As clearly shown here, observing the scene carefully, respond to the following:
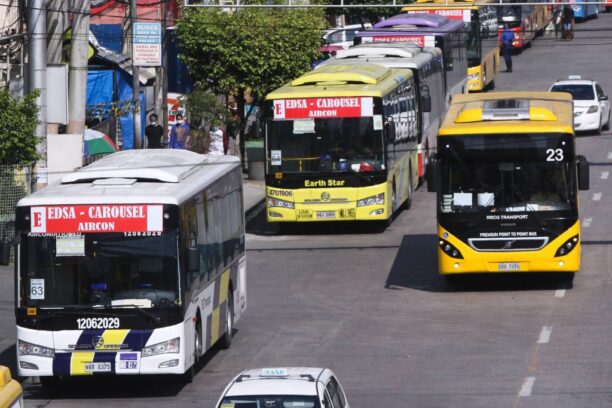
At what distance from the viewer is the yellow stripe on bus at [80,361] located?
18.0 metres

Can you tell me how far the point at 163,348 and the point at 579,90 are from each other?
92.4ft

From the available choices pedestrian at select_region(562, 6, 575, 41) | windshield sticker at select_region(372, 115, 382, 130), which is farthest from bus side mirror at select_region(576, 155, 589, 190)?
pedestrian at select_region(562, 6, 575, 41)

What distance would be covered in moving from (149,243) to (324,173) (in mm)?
12865

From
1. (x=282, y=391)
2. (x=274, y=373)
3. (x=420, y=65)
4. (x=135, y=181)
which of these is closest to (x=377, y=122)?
(x=420, y=65)

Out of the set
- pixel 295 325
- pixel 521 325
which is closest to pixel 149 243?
pixel 295 325

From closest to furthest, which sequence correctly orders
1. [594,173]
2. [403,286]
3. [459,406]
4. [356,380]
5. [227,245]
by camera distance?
[459,406] → [356,380] → [227,245] → [403,286] → [594,173]

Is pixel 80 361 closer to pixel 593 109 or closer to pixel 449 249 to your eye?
pixel 449 249

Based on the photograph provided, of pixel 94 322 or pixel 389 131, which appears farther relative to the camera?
pixel 389 131

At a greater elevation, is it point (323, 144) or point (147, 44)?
point (147, 44)

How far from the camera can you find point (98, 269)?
1809 centimetres

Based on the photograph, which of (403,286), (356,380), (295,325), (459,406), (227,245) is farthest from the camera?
(403,286)

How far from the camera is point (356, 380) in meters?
18.9

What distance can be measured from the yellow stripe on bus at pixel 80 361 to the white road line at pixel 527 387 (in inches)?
199

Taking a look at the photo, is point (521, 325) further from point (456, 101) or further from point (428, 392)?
point (456, 101)
